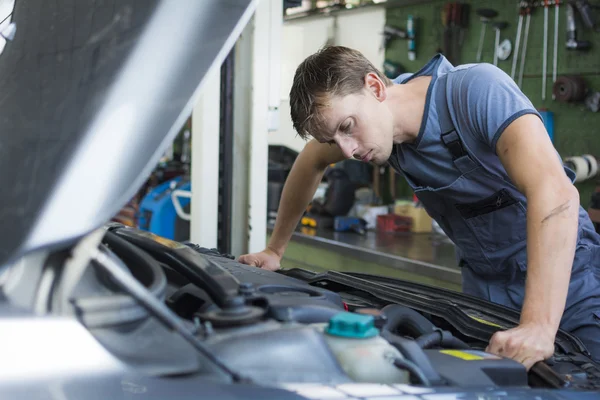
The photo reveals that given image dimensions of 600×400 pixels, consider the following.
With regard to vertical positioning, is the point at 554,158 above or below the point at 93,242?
above

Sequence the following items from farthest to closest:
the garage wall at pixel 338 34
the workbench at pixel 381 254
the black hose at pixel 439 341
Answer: the garage wall at pixel 338 34 < the workbench at pixel 381 254 < the black hose at pixel 439 341

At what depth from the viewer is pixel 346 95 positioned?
160 centimetres

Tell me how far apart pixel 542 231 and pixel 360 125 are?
17.3 inches

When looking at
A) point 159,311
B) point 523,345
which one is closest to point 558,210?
point 523,345

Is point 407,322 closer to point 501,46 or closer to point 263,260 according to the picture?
point 263,260

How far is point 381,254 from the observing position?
3.88 m

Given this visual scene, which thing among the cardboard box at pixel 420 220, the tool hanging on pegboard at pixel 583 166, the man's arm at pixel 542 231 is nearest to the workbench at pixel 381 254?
the cardboard box at pixel 420 220

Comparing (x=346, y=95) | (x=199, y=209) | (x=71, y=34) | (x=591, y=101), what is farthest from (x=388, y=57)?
(x=71, y=34)

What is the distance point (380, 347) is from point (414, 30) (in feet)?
14.1

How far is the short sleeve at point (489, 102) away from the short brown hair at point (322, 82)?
0.67 feet

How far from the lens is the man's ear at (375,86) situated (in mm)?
1642

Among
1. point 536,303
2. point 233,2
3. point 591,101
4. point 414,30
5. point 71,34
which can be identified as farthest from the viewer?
point 414,30

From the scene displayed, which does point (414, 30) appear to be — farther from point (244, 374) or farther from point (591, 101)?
point (244, 374)

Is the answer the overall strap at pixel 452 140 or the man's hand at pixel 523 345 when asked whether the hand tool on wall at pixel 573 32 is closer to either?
the overall strap at pixel 452 140
